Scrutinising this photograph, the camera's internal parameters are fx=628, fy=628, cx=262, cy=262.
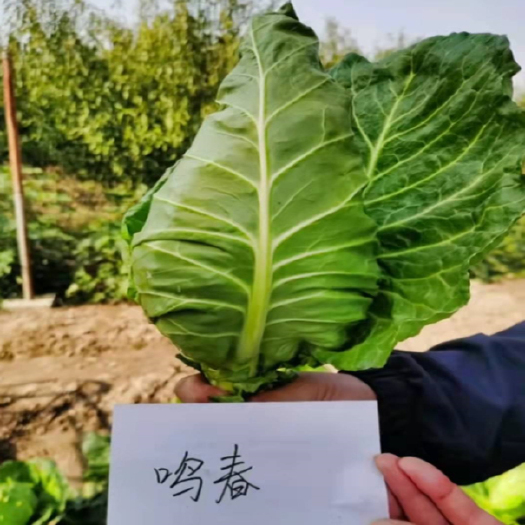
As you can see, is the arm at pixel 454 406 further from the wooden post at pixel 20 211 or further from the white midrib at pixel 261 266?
the wooden post at pixel 20 211

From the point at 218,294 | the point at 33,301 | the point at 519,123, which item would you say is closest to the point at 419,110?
the point at 519,123

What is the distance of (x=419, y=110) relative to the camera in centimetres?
49

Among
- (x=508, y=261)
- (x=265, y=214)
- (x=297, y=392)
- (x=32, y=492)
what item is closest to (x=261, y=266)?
(x=265, y=214)

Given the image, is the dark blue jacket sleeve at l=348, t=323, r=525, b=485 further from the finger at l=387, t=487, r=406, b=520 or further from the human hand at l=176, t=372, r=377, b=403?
the finger at l=387, t=487, r=406, b=520

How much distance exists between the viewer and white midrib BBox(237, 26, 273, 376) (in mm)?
408

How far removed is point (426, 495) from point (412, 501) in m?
0.01

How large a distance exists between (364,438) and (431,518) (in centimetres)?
9

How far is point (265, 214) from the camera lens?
413 mm

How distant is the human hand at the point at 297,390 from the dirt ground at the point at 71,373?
0.46m

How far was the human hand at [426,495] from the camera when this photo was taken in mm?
437

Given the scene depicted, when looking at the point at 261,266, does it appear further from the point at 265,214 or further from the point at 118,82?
the point at 118,82

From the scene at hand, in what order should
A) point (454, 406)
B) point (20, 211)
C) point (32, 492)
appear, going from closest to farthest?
point (454, 406) → point (32, 492) → point (20, 211)

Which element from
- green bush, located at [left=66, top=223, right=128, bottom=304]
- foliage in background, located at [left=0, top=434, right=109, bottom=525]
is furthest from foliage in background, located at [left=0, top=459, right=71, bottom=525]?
green bush, located at [left=66, top=223, right=128, bottom=304]

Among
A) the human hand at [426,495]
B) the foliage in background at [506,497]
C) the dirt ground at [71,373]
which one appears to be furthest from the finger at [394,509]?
the dirt ground at [71,373]
